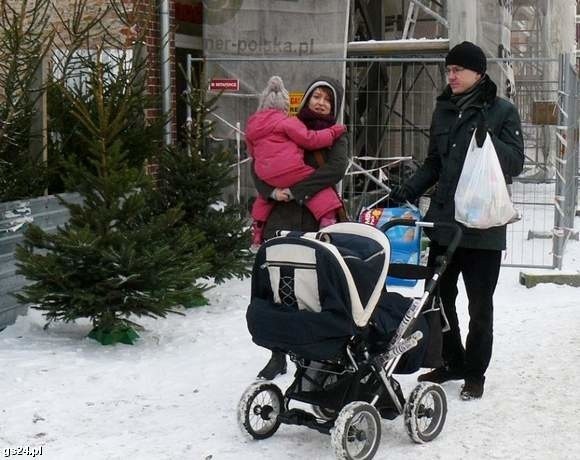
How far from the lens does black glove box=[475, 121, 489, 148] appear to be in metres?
5.27

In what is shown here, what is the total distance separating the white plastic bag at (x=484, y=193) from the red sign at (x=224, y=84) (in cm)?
586

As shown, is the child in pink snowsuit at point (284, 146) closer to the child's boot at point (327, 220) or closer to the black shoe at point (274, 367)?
the child's boot at point (327, 220)

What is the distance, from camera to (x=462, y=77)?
5.41 meters

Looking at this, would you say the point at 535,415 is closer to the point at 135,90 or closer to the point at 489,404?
the point at 489,404

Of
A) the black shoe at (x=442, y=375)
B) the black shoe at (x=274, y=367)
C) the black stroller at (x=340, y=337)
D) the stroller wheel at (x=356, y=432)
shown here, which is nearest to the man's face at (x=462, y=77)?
the black stroller at (x=340, y=337)

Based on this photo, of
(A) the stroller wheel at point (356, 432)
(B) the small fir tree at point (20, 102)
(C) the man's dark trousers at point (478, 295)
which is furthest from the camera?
(B) the small fir tree at point (20, 102)

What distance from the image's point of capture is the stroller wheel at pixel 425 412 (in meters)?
4.71

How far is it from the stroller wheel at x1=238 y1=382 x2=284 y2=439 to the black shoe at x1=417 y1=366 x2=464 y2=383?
1.23 meters

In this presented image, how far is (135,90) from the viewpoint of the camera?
7.26m

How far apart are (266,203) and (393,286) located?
289 centimetres

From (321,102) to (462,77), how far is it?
0.98 meters

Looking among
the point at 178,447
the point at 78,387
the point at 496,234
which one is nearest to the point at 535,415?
the point at 496,234

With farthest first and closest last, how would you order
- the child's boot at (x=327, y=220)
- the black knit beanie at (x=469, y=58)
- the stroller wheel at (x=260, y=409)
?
the child's boot at (x=327, y=220)
the black knit beanie at (x=469, y=58)
the stroller wheel at (x=260, y=409)

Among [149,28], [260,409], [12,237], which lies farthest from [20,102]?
[149,28]
